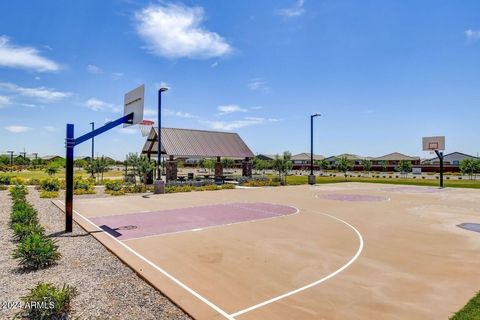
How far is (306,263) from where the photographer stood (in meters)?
8.42

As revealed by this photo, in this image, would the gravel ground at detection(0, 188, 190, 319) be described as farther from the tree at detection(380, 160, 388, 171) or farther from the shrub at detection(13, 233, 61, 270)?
the tree at detection(380, 160, 388, 171)

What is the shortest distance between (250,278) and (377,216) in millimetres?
10947

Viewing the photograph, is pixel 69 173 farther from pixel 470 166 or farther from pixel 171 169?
pixel 470 166

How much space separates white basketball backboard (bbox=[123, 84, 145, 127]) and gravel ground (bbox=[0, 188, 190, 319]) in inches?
210

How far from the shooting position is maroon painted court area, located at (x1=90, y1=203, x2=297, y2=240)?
39.7ft

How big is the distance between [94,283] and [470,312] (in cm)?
735

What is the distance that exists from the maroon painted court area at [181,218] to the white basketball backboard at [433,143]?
3211 centimetres

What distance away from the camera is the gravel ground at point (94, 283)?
220 inches

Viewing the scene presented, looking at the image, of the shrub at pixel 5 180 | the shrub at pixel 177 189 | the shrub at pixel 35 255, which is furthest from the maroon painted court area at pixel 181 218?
the shrub at pixel 5 180

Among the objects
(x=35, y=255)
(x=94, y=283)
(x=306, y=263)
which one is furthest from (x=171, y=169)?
(x=94, y=283)

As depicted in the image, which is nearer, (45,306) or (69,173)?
(45,306)

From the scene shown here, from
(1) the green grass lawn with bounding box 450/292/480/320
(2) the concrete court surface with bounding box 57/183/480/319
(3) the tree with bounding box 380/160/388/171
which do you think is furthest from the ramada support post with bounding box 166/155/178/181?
(3) the tree with bounding box 380/160/388/171

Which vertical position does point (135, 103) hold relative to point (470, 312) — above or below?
above

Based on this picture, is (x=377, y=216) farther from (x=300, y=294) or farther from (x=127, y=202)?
(x=127, y=202)
